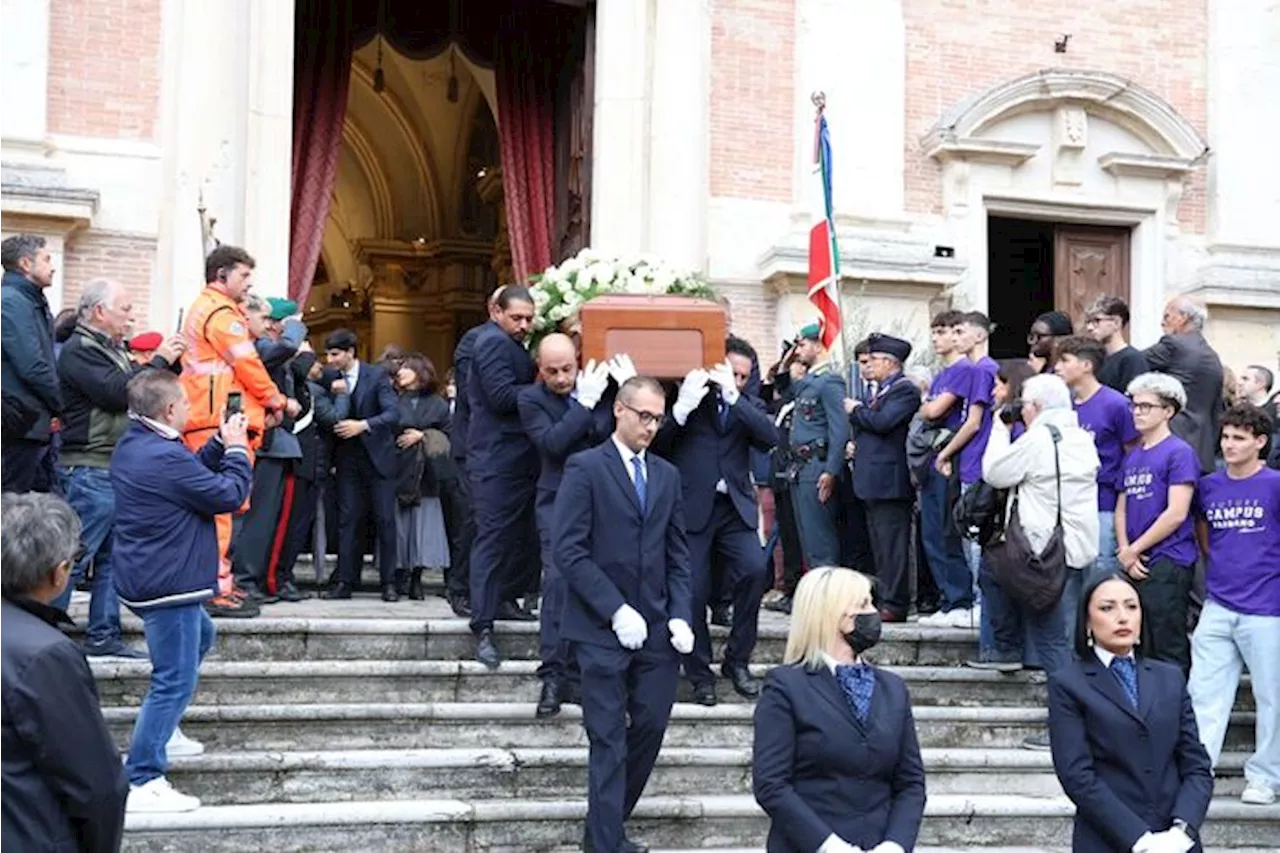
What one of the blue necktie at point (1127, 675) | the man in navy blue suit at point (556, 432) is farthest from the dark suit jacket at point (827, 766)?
the man in navy blue suit at point (556, 432)

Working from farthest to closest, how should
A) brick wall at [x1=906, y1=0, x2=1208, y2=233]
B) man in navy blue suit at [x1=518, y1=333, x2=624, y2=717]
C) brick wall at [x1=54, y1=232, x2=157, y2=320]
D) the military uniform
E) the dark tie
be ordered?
brick wall at [x1=906, y1=0, x2=1208, y2=233], brick wall at [x1=54, y1=232, x2=157, y2=320], the military uniform, man in navy blue suit at [x1=518, y1=333, x2=624, y2=717], the dark tie

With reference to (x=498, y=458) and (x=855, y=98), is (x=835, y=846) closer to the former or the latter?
(x=498, y=458)

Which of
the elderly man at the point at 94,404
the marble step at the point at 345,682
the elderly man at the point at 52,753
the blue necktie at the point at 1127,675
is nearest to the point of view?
the elderly man at the point at 52,753

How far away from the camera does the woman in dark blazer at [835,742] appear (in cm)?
458

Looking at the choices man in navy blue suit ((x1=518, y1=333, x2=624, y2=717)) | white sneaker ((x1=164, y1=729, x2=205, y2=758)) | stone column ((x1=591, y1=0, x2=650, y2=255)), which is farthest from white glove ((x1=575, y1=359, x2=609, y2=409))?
stone column ((x1=591, y1=0, x2=650, y2=255))

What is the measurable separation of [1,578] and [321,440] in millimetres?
6072

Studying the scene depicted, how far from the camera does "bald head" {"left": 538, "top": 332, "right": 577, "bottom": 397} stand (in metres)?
7.67

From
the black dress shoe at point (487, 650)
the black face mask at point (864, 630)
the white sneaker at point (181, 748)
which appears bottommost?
the white sneaker at point (181, 748)

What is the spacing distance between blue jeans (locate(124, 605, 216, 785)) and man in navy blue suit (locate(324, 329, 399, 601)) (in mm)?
3415

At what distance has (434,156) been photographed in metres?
22.6

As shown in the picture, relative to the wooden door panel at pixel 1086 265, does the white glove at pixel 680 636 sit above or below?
below

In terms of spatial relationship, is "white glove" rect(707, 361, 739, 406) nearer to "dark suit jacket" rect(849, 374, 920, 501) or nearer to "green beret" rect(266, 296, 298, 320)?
"dark suit jacket" rect(849, 374, 920, 501)

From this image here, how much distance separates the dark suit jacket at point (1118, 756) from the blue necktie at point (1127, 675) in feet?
0.06

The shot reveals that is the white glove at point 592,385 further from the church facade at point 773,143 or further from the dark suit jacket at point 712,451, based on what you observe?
the church facade at point 773,143
